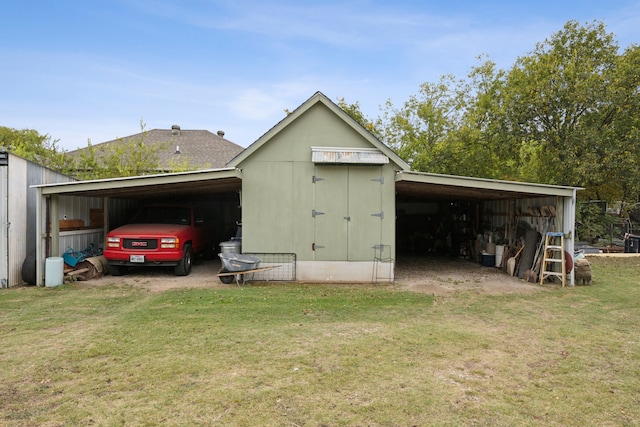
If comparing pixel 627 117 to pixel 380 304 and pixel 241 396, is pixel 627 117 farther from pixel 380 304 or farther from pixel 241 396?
pixel 241 396

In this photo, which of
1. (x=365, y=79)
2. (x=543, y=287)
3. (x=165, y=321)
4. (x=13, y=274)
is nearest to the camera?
(x=165, y=321)

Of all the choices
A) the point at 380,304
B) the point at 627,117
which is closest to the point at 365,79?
the point at 627,117

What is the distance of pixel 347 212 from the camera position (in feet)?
30.8

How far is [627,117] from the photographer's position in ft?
56.3

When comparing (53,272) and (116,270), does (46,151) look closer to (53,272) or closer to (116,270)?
(116,270)

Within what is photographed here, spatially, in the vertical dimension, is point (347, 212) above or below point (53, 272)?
above

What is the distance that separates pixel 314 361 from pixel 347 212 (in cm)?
524

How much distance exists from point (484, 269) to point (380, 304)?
595cm

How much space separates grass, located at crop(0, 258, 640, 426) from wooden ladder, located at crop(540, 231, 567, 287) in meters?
1.71

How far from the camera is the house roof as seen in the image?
878 inches

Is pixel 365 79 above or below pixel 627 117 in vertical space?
above

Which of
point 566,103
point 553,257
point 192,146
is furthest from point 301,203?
point 192,146

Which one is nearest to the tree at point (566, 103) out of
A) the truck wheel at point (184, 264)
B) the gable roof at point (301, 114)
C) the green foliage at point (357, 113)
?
the green foliage at point (357, 113)

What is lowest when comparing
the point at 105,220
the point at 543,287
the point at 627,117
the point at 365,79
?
the point at 543,287
